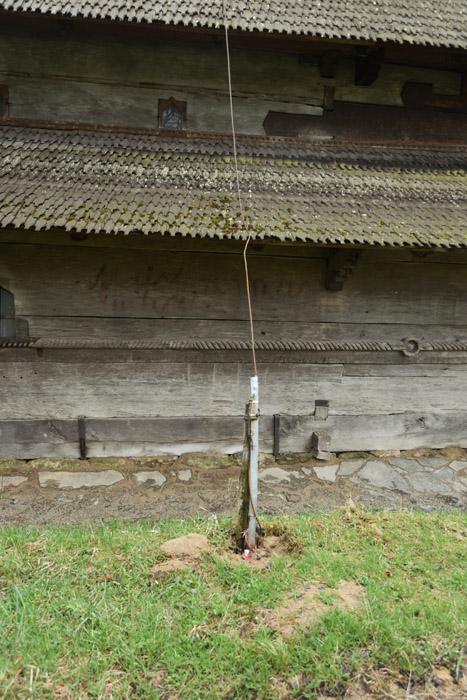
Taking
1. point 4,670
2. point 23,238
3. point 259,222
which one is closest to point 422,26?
point 259,222

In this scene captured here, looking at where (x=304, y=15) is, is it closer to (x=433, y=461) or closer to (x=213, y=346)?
(x=213, y=346)

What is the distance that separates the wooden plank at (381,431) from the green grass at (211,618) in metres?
1.89

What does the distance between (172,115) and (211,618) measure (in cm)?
504

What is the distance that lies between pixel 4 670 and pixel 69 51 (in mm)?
5616

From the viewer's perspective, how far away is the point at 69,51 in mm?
4547

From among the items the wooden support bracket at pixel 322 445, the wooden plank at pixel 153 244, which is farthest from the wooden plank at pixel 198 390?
the wooden plank at pixel 153 244

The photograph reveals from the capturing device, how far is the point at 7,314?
454cm

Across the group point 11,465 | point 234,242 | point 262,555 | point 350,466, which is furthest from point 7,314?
point 350,466

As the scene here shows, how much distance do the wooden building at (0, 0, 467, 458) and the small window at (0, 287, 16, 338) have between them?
2 cm

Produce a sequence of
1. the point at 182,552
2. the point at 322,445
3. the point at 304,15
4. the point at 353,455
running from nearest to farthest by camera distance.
→ the point at 182,552, the point at 304,15, the point at 322,445, the point at 353,455

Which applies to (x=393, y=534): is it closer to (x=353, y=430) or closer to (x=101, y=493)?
(x=353, y=430)

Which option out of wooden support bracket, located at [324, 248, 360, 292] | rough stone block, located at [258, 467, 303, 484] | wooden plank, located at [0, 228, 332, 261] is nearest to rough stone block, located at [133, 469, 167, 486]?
rough stone block, located at [258, 467, 303, 484]

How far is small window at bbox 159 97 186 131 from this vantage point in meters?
4.74

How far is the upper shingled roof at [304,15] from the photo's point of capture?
159 inches
